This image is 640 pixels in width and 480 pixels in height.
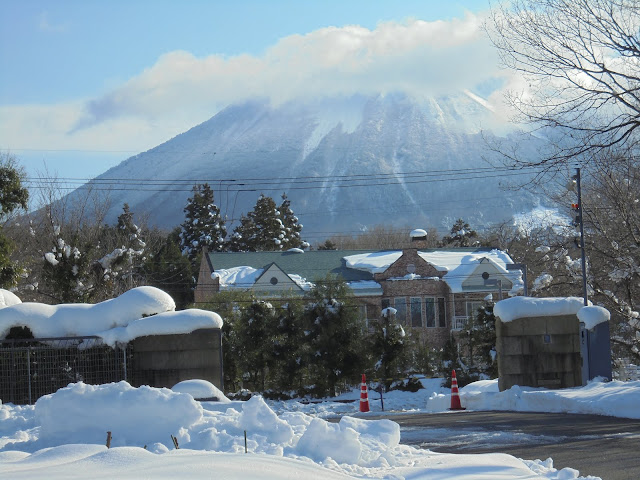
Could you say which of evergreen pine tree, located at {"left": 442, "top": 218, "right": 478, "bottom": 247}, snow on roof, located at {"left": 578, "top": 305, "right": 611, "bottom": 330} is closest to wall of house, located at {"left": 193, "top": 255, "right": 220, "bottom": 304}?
evergreen pine tree, located at {"left": 442, "top": 218, "right": 478, "bottom": 247}

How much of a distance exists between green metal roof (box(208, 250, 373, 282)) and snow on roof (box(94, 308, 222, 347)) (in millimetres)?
35302

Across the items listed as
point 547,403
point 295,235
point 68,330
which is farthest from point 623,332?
point 295,235

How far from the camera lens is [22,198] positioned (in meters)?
27.5

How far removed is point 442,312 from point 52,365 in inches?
1440

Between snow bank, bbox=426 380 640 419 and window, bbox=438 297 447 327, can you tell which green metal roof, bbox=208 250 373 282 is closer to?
window, bbox=438 297 447 327

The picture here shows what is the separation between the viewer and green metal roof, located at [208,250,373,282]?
5494 centimetres

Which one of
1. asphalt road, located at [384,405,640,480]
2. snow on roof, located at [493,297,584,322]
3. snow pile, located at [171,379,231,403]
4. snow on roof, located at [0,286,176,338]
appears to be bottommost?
asphalt road, located at [384,405,640,480]

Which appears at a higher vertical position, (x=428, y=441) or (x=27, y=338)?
(x=27, y=338)

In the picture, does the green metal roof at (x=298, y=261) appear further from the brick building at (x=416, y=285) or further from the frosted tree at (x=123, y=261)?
the frosted tree at (x=123, y=261)

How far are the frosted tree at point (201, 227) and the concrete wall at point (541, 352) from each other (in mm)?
53983

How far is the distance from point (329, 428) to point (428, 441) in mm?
3459

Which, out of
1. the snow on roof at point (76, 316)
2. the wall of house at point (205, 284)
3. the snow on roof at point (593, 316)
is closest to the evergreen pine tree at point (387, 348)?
the snow on roof at point (593, 316)

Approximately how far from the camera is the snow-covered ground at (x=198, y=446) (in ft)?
23.1

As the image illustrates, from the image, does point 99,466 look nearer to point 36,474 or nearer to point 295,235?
point 36,474
